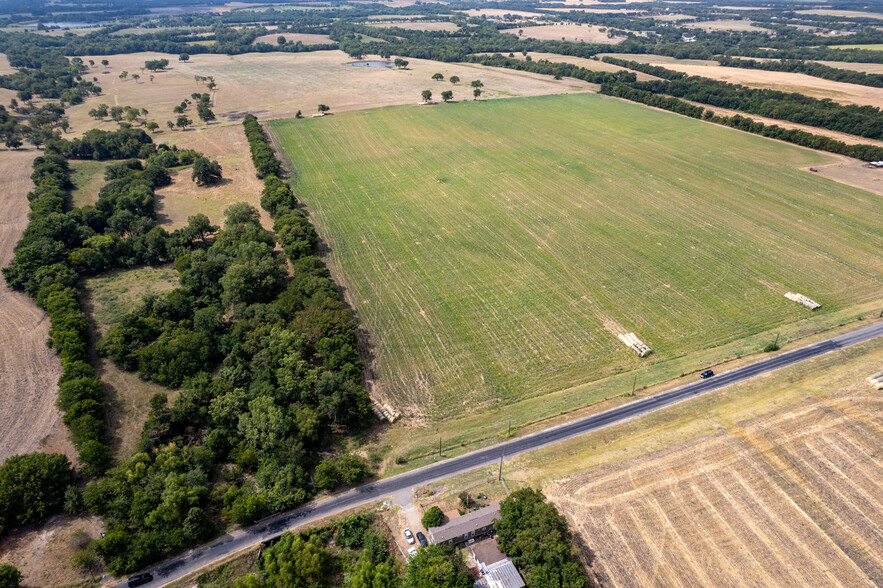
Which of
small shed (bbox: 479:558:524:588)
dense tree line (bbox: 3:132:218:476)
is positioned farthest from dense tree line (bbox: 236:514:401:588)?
dense tree line (bbox: 3:132:218:476)

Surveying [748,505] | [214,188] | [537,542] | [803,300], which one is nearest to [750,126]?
[803,300]

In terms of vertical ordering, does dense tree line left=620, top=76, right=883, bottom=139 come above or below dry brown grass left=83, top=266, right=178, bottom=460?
above

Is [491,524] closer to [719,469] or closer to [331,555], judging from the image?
[331,555]

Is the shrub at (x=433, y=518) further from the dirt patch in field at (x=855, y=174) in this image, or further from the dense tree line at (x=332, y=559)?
the dirt patch in field at (x=855, y=174)

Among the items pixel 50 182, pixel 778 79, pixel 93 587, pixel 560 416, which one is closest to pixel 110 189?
pixel 50 182

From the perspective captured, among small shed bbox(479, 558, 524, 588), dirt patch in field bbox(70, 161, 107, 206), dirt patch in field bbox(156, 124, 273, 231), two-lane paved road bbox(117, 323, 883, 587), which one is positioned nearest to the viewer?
small shed bbox(479, 558, 524, 588)

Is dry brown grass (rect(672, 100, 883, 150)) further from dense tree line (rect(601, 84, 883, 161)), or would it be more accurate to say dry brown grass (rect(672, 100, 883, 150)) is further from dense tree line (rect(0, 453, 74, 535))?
dense tree line (rect(0, 453, 74, 535))
